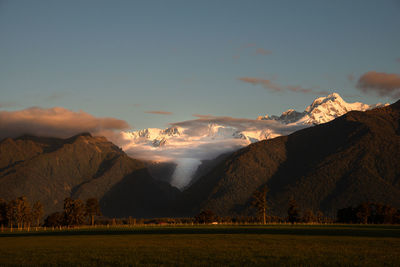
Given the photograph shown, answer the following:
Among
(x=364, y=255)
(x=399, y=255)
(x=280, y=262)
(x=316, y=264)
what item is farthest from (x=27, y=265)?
(x=399, y=255)

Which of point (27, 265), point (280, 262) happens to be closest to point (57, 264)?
point (27, 265)

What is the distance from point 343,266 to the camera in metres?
52.4

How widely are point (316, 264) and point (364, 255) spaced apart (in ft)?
44.0

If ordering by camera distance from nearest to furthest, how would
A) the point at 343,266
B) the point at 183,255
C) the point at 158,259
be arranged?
1. the point at 343,266
2. the point at 158,259
3. the point at 183,255

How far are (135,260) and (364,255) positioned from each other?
98.0ft

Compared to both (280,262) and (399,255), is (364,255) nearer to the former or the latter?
(399,255)

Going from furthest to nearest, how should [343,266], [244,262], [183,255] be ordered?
[183,255] → [244,262] → [343,266]

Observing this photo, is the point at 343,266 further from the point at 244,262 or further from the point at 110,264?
A: the point at 110,264

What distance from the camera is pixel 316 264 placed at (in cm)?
5366

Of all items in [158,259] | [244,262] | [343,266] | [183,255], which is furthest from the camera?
[183,255]

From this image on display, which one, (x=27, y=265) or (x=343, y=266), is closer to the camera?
(x=343, y=266)

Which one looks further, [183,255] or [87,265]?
[183,255]

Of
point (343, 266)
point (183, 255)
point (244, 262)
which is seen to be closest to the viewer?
point (343, 266)

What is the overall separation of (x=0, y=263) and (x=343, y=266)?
40.7 metres
